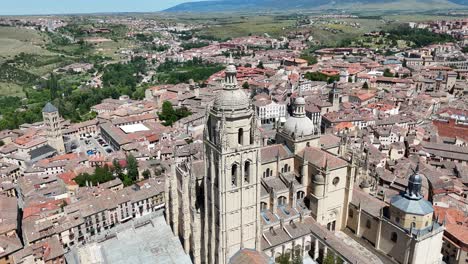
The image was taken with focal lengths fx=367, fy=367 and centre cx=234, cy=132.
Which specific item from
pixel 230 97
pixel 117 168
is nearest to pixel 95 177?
pixel 117 168

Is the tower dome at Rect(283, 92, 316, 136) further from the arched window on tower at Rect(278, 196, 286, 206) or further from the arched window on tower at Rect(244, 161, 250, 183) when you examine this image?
the arched window on tower at Rect(244, 161, 250, 183)

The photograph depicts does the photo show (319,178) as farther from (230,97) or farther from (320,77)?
(320,77)

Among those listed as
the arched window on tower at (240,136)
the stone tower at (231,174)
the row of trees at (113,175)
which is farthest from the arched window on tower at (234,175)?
the row of trees at (113,175)

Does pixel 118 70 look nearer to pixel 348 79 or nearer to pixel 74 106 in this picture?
pixel 74 106

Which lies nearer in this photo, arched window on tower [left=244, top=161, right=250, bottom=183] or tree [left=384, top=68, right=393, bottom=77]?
arched window on tower [left=244, top=161, right=250, bottom=183]

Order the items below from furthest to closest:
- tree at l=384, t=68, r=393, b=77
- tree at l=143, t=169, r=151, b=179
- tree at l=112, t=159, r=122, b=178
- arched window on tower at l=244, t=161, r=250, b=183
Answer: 1. tree at l=384, t=68, r=393, b=77
2. tree at l=112, t=159, r=122, b=178
3. tree at l=143, t=169, r=151, b=179
4. arched window on tower at l=244, t=161, r=250, b=183

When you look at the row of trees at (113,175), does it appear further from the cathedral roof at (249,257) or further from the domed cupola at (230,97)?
the domed cupola at (230,97)

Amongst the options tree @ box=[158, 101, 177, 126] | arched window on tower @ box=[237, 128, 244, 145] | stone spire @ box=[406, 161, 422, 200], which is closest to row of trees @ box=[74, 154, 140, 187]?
tree @ box=[158, 101, 177, 126]
